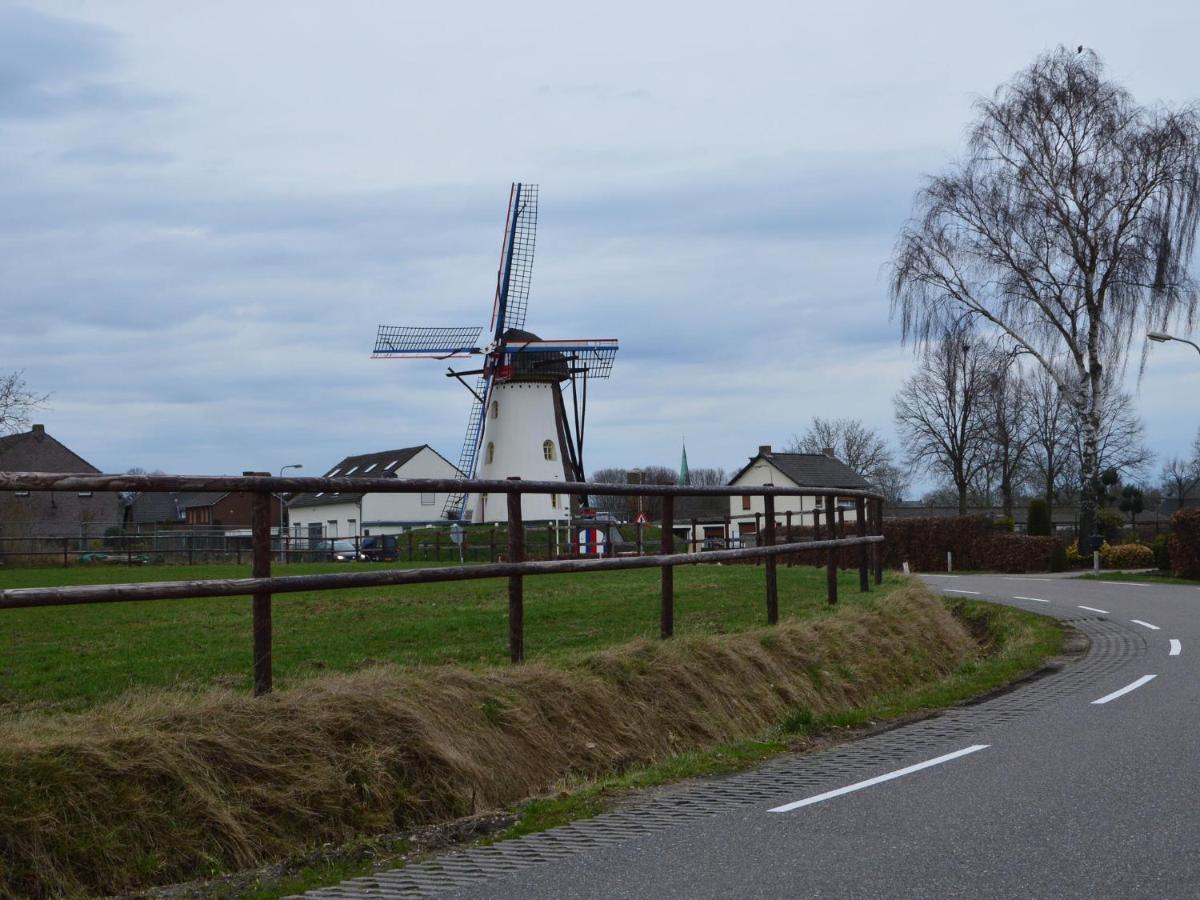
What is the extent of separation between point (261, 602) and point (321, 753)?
1.04m

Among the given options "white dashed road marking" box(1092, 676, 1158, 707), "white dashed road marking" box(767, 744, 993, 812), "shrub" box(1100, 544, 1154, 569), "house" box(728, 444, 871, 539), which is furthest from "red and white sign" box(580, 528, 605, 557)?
"house" box(728, 444, 871, 539)

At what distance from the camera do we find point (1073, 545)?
161 feet

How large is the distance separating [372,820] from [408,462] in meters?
87.5

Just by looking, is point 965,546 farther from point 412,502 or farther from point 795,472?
point 795,472

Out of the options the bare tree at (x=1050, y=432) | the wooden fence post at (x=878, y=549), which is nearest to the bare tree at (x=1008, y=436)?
the bare tree at (x=1050, y=432)

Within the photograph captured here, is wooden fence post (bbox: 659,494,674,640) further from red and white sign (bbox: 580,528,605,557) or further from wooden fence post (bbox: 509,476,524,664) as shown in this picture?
wooden fence post (bbox: 509,476,524,664)

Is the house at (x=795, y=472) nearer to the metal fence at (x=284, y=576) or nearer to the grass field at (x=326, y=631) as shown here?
the grass field at (x=326, y=631)

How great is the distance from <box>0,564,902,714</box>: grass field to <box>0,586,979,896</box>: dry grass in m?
0.70

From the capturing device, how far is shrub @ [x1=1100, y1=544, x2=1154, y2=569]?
45656 millimetres

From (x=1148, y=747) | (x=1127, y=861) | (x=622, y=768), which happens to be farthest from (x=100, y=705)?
(x=1148, y=747)

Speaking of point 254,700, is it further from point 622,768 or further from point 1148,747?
point 1148,747

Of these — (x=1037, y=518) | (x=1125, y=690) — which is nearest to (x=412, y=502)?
(x=1037, y=518)

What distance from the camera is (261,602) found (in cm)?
789

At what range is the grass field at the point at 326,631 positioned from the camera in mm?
8711
